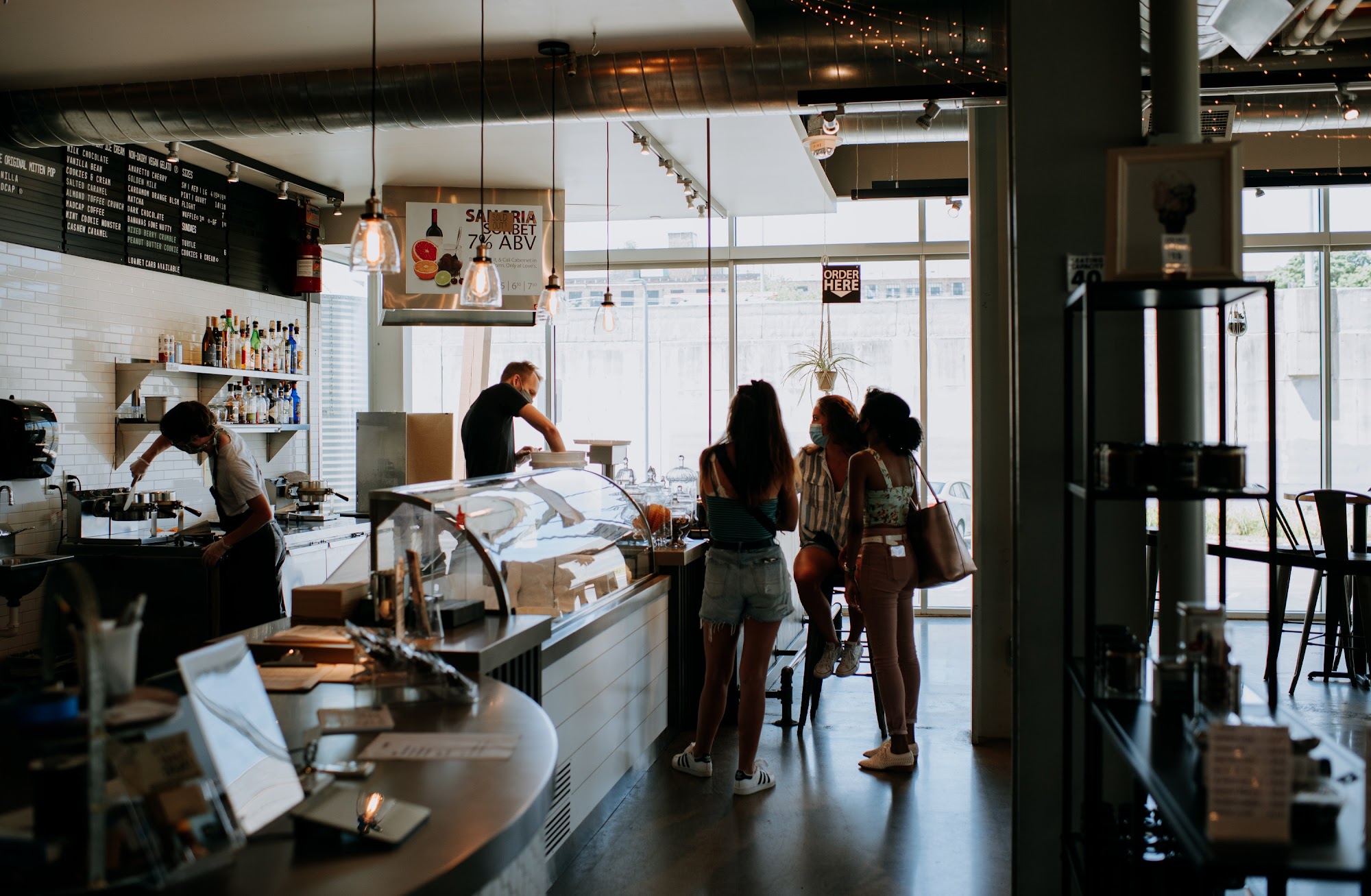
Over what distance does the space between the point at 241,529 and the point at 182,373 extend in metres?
2.57

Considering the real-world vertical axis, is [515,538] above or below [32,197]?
below

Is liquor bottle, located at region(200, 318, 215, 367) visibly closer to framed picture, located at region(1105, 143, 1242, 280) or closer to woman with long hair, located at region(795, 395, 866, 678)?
woman with long hair, located at region(795, 395, 866, 678)

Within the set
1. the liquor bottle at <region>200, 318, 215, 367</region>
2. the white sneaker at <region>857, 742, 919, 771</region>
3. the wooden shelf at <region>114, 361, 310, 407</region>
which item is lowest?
the white sneaker at <region>857, 742, 919, 771</region>

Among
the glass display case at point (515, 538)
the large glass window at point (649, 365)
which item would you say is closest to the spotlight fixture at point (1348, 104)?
the glass display case at point (515, 538)

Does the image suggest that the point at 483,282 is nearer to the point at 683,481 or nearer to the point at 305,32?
the point at 305,32

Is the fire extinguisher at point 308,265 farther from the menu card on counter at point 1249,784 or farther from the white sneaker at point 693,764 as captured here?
the menu card on counter at point 1249,784

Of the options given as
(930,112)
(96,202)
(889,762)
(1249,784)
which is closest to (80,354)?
(96,202)

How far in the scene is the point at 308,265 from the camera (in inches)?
326

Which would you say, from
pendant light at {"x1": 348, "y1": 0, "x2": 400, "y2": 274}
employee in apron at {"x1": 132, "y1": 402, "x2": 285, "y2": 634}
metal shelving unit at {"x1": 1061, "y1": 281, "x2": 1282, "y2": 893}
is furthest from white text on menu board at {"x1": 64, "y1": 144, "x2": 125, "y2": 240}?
metal shelving unit at {"x1": 1061, "y1": 281, "x2": 1282, "y2": 893}

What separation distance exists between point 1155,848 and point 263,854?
86.7 inches

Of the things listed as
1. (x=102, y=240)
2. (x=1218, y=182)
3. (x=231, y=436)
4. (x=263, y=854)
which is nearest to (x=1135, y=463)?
(x=1218, y=182)

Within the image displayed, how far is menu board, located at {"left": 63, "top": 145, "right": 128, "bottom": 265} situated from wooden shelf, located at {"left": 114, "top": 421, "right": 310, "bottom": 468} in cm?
110

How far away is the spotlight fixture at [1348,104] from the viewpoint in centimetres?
500

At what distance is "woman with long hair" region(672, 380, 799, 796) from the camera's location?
4.39 m
